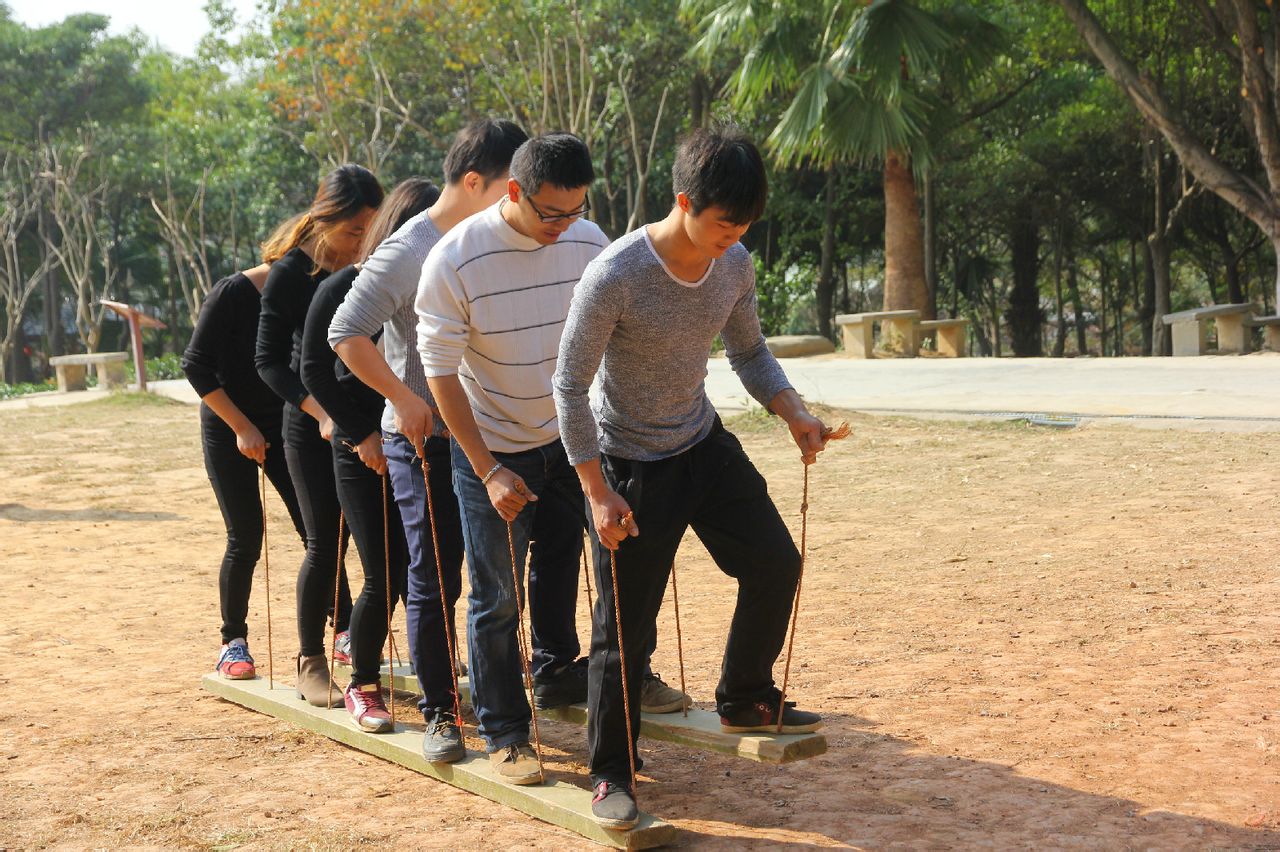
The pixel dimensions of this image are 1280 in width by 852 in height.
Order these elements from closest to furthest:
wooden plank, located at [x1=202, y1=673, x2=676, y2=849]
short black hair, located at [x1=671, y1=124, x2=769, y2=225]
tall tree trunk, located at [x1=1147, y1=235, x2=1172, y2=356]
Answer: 1. short black hair, located at [x1=671, y1=124, x2=769, y2=225]
2. wooden plank, located at [x1=202, y1=673, x2=676, y2=849]
3. tall tree trunk, located at [x1=1147, y1=235, x2=1172, y2=356]

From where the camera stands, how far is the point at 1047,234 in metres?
30.7

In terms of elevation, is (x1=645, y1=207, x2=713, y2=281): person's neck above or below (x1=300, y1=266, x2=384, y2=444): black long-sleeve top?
above

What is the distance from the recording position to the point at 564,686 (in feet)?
14.6

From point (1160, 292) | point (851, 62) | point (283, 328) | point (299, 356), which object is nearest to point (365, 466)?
point (299, 356)

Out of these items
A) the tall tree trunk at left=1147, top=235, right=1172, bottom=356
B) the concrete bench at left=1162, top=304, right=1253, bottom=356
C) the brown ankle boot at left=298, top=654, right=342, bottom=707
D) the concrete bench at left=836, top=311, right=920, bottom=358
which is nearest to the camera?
the brown ankle boot at left=298, top=654, right=342, bottom=707

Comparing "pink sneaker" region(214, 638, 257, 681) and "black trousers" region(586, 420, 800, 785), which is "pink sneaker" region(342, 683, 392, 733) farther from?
"black trousers" region(586, 420, 800, 785)

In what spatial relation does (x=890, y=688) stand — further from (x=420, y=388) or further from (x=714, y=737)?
(x=420, y=388)

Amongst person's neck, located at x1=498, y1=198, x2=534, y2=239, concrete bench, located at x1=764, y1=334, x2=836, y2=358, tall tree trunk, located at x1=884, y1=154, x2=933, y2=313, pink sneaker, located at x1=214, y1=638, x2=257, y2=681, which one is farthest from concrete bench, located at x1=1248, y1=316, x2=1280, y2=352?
person's neck, located at x1=498, y1=198, x2=534, y2=239

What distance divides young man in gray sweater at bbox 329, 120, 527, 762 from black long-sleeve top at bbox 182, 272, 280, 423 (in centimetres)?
105

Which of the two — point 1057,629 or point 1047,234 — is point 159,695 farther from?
point 1047,234

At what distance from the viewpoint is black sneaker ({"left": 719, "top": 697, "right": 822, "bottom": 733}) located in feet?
12.7

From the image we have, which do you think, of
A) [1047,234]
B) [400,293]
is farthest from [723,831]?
[1047,234]

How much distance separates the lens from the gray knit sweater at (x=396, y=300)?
3.92 metres

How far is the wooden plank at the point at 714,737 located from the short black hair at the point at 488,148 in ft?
5.41
